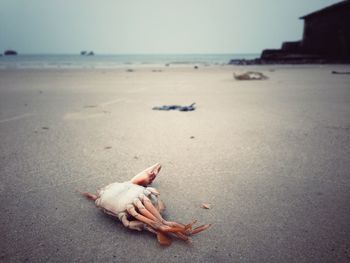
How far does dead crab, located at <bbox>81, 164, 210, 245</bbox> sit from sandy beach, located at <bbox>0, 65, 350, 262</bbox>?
58mm

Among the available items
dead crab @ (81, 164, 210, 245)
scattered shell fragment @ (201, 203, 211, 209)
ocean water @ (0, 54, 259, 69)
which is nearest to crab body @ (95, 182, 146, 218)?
dead crab @ (81, 164, 210, 245)

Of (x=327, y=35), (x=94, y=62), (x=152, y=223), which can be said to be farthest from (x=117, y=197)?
(x=94, y=62)

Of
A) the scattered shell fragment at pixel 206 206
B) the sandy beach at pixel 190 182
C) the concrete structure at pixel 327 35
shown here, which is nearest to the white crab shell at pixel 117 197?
the sandy beach at pixel 190 182

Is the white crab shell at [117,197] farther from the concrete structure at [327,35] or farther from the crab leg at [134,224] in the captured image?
the concrete structure at [327,35]

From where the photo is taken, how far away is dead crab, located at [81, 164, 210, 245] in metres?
1.36

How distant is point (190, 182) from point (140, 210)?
68cm

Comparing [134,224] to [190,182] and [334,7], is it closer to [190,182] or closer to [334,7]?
[190,182]

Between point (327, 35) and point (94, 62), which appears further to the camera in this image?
point (94, 62)

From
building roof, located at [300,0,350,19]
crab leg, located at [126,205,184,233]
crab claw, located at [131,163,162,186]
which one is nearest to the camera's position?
crab leg, located at [126,205,184,233]

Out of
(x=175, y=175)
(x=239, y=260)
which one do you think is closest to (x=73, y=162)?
(x=175, y=175)

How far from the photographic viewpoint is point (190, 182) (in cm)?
204

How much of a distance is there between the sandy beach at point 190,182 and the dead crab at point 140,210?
0.06 meters

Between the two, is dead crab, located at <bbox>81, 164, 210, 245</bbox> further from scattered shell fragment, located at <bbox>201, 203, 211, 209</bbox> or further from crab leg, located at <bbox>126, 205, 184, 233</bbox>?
scattered shell fragment, located at <bbox>201, 203, 211, 209</bbox>

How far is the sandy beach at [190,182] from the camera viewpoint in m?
1.33
